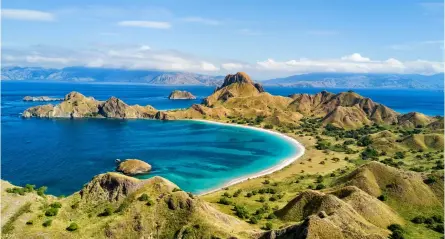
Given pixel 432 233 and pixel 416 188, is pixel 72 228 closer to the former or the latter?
pixel 432 233

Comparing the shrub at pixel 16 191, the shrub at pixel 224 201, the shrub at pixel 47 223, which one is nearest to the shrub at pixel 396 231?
the shrub at pixel 224 201

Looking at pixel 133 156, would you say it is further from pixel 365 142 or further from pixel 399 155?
pixel 399 155

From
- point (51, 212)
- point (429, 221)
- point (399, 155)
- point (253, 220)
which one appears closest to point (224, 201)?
point (253, 220)

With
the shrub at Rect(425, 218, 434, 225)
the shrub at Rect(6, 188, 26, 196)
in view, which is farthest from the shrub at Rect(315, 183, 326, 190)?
the shrub at Rect(6, 188, 26, 196)

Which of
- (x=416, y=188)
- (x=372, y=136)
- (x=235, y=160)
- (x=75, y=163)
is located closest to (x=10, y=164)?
(x=75, y=163)

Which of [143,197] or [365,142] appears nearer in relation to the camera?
[143,197]

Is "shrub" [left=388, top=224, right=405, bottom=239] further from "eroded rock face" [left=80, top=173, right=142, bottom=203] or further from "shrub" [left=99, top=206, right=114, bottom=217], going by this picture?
"shrub" [left=99, top=206, right=114, bottom=217]

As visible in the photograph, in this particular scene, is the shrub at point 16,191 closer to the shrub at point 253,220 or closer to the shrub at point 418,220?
the shrub at point 253,220

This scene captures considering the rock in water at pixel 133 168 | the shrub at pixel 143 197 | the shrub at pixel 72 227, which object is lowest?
the rock in water at pixel 133 168

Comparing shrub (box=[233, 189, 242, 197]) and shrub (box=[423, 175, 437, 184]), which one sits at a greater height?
shrub (box=[423, 175, 437, 184])
